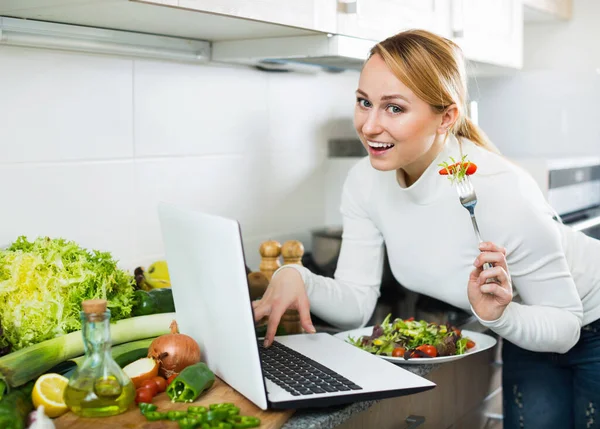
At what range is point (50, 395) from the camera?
3.61 ft

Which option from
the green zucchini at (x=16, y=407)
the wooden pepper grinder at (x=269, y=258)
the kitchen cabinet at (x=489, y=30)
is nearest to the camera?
the green zucchini at (x=16, y=407)

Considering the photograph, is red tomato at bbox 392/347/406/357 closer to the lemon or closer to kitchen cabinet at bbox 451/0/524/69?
the lemon

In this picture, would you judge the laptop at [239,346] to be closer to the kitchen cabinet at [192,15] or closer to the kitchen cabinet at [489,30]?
the kitchen cabinet at [192,15]

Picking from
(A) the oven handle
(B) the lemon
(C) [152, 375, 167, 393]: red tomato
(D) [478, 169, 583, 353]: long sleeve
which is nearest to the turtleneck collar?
(D) [478, 169, 583, 353]: long sleeve

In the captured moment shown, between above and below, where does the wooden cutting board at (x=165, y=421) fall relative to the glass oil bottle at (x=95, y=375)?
below

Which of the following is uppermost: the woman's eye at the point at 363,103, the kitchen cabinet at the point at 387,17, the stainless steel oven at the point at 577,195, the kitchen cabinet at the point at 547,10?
the kitchen cabinet at the point at 547,10

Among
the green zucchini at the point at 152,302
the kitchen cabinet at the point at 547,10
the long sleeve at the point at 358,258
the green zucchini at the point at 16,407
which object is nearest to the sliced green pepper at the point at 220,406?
the green zucchini at the point at 16,407

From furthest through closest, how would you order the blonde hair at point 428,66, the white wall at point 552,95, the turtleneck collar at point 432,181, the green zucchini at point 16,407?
the white wall at point 552,95, the turtleneck collar at point 432,181, the blonde hair at point 428,66, the green zucchini at point 16,407

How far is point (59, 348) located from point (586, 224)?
72.0 inches

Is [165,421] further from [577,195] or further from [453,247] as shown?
[577,195]

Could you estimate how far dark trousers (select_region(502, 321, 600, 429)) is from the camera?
5.34ft

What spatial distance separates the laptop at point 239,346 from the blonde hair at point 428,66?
47cm

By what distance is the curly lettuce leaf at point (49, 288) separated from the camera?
3.98ft

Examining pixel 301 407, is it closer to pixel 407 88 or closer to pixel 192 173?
pixel 407 88
